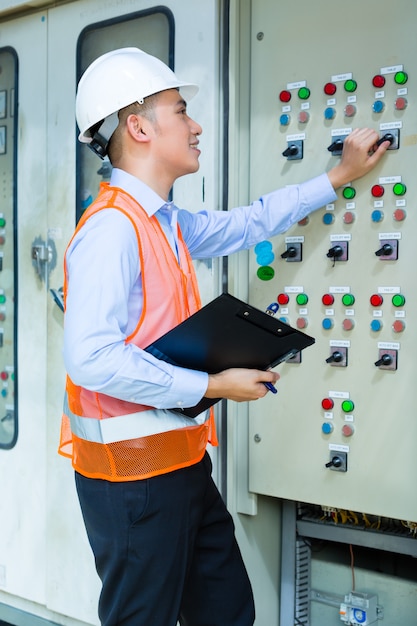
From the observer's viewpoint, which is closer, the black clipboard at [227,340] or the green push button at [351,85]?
the black clipboard at [227,340]

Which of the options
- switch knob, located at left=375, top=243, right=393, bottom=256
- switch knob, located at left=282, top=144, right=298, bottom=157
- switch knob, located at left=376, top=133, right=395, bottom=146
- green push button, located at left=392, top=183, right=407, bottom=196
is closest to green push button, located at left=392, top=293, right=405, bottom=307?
switch knob, located at left=375, top=243, right=393, bottom=256

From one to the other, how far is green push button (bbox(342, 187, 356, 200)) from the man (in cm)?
47

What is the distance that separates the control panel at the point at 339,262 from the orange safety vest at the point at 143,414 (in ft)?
1.68

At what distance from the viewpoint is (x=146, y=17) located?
98.7 inches

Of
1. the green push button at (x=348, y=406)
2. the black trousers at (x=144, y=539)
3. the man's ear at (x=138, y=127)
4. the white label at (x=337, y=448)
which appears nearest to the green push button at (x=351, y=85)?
the man's ear at (x=138, y=127)

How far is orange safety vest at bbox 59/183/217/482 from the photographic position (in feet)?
5.75

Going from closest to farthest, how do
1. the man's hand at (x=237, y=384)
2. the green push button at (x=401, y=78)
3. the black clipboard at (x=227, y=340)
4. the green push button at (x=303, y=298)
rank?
the black clipboard at (x=227, y=340) → the man's hand at (x=237, y=384) → the green push button at (x=401, y=78) → the green push button at (x=303, y=298)

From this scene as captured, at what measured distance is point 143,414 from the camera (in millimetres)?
1773

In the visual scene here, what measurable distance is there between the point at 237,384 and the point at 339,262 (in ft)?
1.99

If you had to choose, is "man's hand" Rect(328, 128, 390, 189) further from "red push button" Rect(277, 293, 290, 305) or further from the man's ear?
the man's ear

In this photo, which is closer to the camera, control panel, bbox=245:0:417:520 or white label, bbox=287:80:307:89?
control panel, bbox=245:0:417:520

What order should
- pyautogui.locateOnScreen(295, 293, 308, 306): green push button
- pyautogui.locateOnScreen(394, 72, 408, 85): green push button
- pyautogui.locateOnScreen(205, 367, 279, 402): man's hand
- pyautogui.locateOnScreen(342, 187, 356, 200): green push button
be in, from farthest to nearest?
pyautogui.locateOnScreen(295, 293, 308, 306): green push button < pyautogui.locateOnScreen(342, 187, 356, 200): green push button < pyautogui.locateOnScreen(394, 72, 408, 85): green push button < pyautogui.locateOnScreen(205, 367, 279, 402): man's hand

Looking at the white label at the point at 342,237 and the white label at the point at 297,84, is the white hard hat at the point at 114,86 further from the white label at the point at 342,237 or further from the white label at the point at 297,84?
the white label at the point at 342,237

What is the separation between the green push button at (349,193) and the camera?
2.14 m
